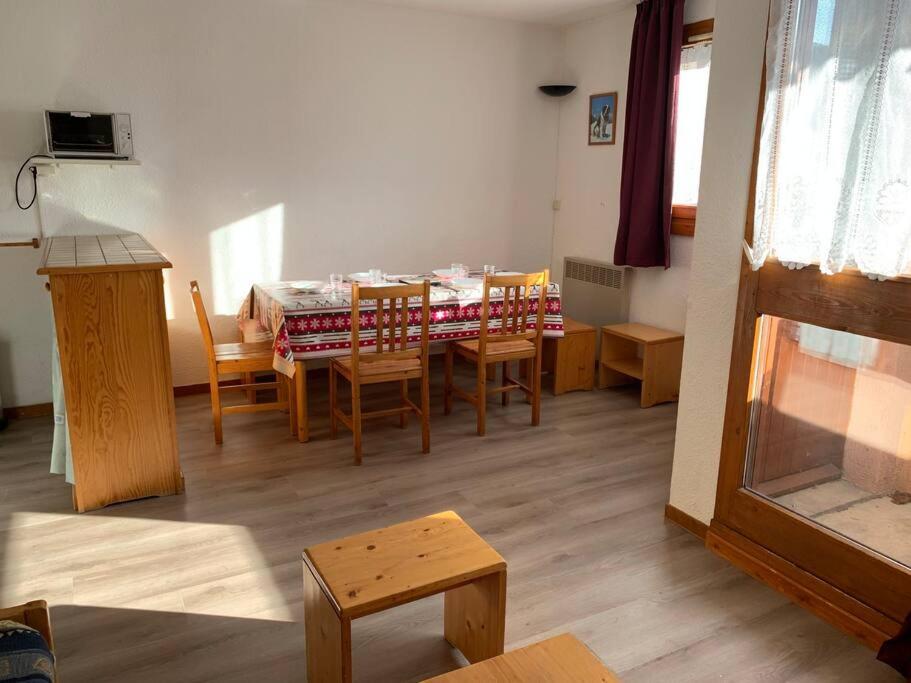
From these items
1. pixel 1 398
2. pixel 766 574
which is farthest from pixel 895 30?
pixel 1 398

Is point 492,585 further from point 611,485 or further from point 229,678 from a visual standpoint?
point 611,485

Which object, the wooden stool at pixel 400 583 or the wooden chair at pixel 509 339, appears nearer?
the wooden stool at pixel 400 583

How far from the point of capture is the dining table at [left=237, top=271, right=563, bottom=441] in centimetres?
359

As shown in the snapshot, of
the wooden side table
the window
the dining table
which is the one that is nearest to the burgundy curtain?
the window

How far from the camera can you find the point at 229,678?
6.67 feet

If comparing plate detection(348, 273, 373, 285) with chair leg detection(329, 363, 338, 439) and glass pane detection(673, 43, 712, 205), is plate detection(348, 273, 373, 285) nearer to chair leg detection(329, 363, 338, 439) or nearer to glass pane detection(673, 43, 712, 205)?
chair leg detection(329, 363, 338, 439)

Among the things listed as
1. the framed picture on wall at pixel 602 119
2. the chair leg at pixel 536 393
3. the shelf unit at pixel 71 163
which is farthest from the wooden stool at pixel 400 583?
the framed picture on wall at pixel 602 119

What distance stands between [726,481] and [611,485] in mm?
696

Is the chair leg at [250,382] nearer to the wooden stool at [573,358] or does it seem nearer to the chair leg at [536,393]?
the chair leg at [536,393]

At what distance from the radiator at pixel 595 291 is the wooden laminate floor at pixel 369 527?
129cm

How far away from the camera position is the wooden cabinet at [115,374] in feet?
9.18

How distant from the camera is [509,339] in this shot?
154 inches

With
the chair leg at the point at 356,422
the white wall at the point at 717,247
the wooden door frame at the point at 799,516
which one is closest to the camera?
the wooden door frame at the point at 799,516

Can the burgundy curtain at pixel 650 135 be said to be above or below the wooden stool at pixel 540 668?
above
